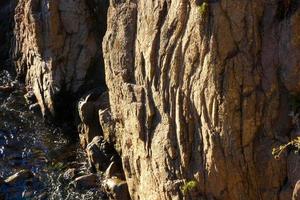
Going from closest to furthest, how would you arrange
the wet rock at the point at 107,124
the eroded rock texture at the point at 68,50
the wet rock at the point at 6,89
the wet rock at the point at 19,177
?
the wet rock at the point at 19,177
the wet rock at the point at 107,124
the eroded rock texture at the point at 68,50
the wet rock at the point at 6,89

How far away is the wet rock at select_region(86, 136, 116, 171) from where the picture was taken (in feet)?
85.6

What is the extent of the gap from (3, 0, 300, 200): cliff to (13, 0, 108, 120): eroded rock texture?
7.94 metres

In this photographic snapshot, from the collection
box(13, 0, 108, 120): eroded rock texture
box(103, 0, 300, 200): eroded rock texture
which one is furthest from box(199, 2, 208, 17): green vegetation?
box(13, 0, 108, 120): eroded rock texture

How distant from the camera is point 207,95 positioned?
707 inches

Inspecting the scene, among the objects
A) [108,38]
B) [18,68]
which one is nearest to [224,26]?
[108,38]

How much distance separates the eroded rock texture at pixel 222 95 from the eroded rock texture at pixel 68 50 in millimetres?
10982

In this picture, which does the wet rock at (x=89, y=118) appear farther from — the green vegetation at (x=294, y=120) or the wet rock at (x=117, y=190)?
the green vegetation at (x=294, y=120)

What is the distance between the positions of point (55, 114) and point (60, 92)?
4.23 feet

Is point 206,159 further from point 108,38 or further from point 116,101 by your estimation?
point 108,38

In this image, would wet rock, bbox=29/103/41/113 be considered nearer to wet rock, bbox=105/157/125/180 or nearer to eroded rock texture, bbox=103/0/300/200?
wet rock, bbox=105/157/125/180

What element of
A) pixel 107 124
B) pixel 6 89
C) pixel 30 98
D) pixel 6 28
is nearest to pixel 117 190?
pixel 107 124

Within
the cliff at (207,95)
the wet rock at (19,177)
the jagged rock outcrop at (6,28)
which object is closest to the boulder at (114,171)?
the cliff at (207,95)

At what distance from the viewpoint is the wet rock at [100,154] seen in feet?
85.6

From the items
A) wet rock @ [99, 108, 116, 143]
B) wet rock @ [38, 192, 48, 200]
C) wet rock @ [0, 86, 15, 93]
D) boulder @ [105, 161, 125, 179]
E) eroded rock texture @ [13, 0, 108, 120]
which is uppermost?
eroded rock texture @ [13, 0, 108, 120]
